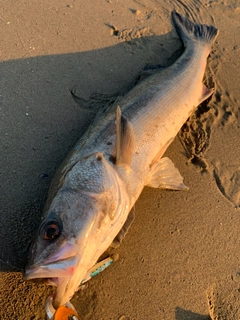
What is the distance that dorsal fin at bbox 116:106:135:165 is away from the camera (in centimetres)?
344

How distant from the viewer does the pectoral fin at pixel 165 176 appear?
13.1 feet

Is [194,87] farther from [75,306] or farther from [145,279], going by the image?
[75,306]

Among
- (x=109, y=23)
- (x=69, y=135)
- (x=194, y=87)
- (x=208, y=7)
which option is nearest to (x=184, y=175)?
(x=194, y=87)

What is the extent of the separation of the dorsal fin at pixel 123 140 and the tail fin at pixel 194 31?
2.36 m

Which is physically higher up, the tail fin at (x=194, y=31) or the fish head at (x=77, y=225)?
the tail fin at (x=194, y=31)

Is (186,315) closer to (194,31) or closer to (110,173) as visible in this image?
(110,173)

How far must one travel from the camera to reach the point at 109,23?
17.5 feet

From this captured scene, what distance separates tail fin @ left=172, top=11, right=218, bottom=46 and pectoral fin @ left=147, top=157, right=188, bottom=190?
222 centimetres

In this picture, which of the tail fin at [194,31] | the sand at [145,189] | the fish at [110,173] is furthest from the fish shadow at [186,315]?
the tail fin at [194,31]

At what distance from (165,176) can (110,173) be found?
0.93 meters

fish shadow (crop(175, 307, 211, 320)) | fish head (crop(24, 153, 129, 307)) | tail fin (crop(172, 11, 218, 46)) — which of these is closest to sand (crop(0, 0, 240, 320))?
fish shadow (crop(175, 307, 211, 320))

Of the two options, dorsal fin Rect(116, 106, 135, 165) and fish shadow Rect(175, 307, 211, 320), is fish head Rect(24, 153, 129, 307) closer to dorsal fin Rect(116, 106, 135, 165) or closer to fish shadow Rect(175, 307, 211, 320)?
dorsal fin Rect(116, 106, 135, 165)

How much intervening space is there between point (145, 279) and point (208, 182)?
5.00 feet

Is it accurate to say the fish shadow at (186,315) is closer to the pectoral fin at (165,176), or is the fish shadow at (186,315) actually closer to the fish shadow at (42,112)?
the pectoral fin at (165,176)
